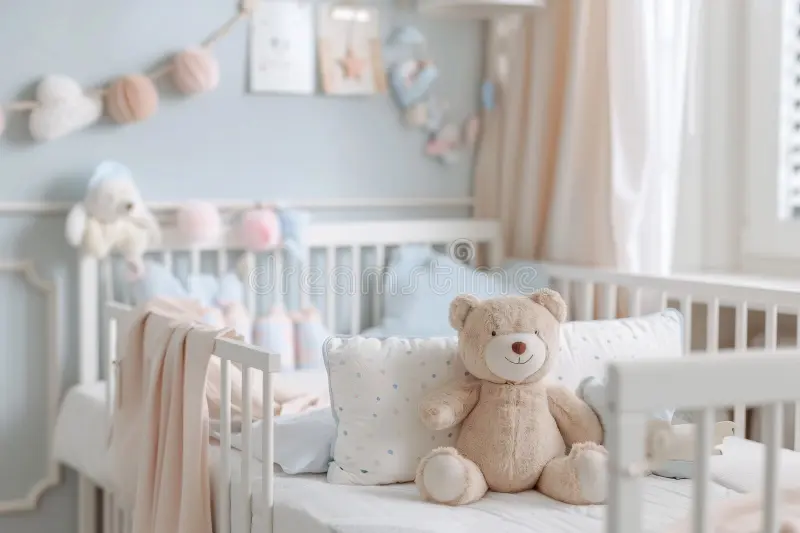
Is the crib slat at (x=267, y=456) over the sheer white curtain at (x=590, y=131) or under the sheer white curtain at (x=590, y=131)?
under

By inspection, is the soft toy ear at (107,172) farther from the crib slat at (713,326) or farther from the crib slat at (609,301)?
the crib slat at (713,326)

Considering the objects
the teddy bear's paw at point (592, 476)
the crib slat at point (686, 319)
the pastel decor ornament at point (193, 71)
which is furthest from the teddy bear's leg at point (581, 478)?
the pastel decor ornament at point (193, 71)

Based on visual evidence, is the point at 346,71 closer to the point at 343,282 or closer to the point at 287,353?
the point at 343,282

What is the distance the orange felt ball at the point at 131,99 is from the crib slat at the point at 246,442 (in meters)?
1.03

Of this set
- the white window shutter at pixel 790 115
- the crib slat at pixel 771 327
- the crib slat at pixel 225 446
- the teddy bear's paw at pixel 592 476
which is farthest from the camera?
the white window shutter at pixel 790 115

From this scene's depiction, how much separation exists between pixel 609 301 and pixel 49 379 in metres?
1.36

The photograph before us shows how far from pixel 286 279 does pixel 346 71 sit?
578 mm

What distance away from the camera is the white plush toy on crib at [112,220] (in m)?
2.50

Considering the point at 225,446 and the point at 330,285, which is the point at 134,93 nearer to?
the point at 330,285

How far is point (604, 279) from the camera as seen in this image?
265 cm

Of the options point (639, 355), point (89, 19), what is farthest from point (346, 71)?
point (639, 355)

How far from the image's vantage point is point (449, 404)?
181 cm

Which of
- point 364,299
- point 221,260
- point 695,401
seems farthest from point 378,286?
point 695,401

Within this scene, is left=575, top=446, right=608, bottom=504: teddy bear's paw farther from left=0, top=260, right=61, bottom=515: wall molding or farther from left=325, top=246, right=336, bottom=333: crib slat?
left=0, top=260, right=61, bottom=515: wall molding
